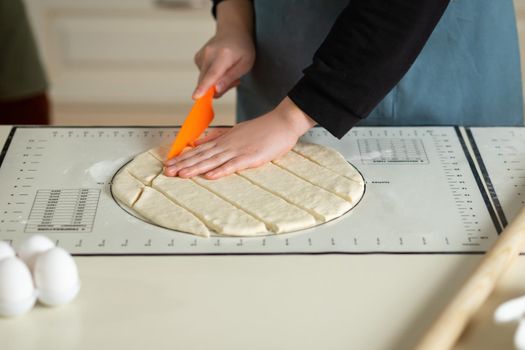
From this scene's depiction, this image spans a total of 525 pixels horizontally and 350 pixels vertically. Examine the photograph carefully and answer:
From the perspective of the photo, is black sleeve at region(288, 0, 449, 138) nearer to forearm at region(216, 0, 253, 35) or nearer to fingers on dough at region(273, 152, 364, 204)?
fingers on dough at region(273, 152, 364, 204)

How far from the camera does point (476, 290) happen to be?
82cm

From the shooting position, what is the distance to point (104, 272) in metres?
0.91

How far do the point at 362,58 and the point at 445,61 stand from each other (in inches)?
10.3

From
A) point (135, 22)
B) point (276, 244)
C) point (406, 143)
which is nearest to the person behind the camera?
point (276, 244)

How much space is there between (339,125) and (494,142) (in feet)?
0.81

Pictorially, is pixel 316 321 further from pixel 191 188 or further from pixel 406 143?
pixel 406 143

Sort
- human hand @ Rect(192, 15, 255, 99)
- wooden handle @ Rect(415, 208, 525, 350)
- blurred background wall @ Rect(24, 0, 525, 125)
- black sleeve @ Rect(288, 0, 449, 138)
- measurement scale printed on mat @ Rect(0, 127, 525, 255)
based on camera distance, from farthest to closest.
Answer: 1. blurred background wall @ Rect(24, 0, 525, 125)
2. human hand @ Rect(192, 15, 255, 99)
3. black sleeve @ Rect(288, 0, 449, 138)
4. measurement scale printed on mat @ Rect(0, 127, 525, 255)
5. wooden handle @ Rect(415, 208, 525, 350)

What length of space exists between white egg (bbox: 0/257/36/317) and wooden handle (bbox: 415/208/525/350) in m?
0.38

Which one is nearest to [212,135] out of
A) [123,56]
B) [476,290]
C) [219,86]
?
[219,86]

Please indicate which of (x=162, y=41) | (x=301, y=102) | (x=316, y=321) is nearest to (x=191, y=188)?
(x=301, y=102)

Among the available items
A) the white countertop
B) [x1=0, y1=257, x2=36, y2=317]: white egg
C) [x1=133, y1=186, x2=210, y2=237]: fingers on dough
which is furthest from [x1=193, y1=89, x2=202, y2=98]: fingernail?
[x1=0, y1=257, x2=36, y2=317]: white egg

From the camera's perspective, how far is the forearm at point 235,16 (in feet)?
4.68

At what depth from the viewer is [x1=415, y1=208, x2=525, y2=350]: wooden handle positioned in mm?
757

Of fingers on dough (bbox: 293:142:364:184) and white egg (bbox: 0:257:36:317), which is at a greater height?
white egg (bbox: 0:257:36:317)
